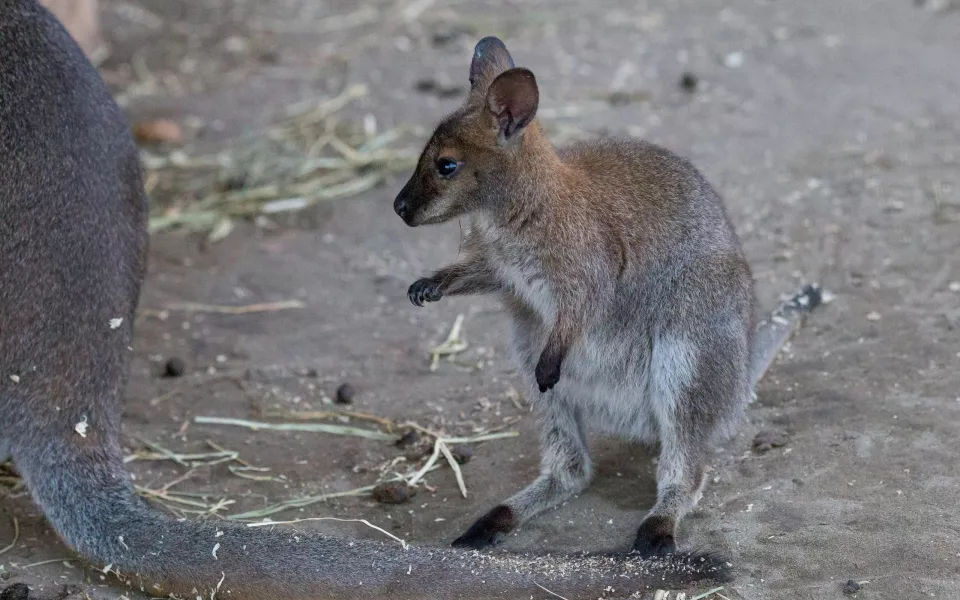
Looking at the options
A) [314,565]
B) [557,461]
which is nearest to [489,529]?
[557,461]

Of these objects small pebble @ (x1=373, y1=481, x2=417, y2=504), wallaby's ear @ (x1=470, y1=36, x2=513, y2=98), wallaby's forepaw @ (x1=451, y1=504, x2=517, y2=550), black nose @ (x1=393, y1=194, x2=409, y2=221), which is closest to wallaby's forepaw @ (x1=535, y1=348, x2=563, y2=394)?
wallaby's forepaw @ (x1=451, y1=504, x2=517, y2=550)

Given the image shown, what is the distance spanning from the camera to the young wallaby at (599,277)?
3740 mm

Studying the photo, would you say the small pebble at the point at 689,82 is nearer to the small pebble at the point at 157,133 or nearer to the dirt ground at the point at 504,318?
the dirt ground at the point at 504,318

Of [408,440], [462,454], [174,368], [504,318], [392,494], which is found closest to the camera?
[392,494]

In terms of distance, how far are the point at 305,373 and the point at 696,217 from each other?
80.2 inches

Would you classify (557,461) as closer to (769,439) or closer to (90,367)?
(769,439)

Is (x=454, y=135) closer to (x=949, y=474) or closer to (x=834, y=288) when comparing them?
(x=949, y=474)

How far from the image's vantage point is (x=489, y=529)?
3883mm

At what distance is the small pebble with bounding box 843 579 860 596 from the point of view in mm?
3369

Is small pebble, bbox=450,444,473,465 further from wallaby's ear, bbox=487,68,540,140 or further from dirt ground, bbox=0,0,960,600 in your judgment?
wallaby's ear, bbox=487,68,540,140

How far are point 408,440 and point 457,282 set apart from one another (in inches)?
33.8

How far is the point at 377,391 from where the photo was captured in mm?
5047

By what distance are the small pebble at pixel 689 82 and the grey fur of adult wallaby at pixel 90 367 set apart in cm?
424

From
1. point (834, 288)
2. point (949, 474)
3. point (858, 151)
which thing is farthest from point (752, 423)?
point (858, 151)
